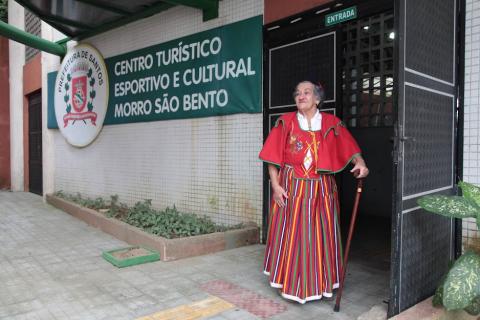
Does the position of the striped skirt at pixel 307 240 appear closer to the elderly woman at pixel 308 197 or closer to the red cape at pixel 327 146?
the elderly woman at pixel 308 197

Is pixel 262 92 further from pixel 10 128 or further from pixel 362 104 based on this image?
pixel 10 128

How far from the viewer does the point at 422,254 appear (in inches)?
121

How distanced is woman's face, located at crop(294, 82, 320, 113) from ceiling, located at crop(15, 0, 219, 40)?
277 centimetres

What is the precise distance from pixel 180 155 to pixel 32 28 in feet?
23.5

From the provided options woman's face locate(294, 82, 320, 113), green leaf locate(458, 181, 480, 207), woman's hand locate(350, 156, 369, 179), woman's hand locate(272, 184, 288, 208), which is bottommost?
woman's hand locate(272, 184, 288, 208)

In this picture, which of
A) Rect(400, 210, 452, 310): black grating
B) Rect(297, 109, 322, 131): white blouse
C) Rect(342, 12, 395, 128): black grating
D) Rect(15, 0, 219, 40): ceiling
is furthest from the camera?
Rect(342, 12, 395, 128): black grating

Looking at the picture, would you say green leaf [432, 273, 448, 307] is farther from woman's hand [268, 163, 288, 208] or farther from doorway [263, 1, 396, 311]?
woman's hand [268, 163, 288, 208]

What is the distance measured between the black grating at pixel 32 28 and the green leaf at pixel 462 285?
34.2 feet

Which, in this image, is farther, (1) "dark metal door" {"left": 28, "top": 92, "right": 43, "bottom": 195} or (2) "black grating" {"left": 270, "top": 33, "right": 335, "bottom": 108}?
(1) "dark metal door" {"left": 28, "top": 92, "right": 43, "bottom": 195}

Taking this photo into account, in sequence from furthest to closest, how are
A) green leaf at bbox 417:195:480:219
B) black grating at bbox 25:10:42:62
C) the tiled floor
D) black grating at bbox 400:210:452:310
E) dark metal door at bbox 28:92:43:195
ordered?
1. dark metal door at bbox 28:92:43:195
2. black grating at bbox 25:10:42:62
3. the tiled floor
4. black grating at bbox 400:210:452:310
5. green leaf at bbox 417:195:480:219

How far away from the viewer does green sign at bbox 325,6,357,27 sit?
4.13 metres

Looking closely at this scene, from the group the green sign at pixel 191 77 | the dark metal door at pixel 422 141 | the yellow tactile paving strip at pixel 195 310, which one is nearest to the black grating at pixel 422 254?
the dark metal door at pixel 422 141

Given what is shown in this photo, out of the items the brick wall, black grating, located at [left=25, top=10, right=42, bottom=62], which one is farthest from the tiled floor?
the brick wall

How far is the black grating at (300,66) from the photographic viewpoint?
4.56 meters
